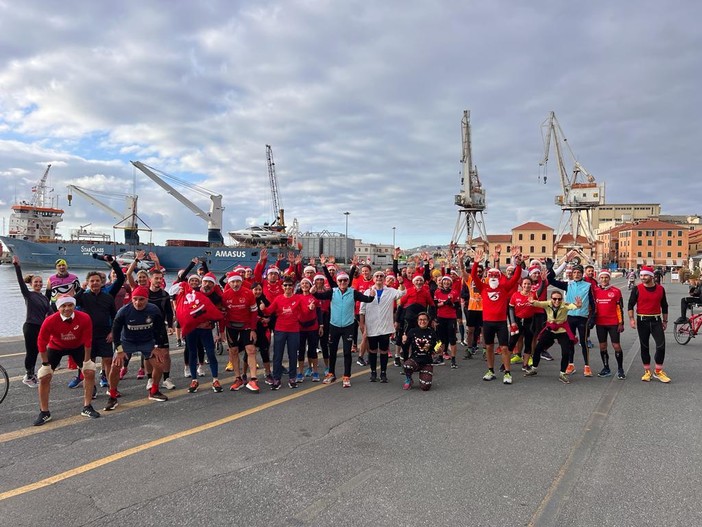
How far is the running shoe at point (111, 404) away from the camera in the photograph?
5562 mm

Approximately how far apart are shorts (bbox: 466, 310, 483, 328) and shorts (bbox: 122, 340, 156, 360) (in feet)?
20.0

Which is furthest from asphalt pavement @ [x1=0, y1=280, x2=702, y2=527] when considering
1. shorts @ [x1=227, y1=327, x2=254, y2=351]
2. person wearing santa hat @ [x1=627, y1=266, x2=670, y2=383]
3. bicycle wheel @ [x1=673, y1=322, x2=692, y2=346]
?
bicycle wheel @ [x1=673, y1=322, x2=692, y2=346]

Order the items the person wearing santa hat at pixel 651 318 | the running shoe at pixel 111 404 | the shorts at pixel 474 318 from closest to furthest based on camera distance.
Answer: the running shoe at pixel 111 404
the person wearing santa hat at pixel 651 318
the shorts at pixel 474 318

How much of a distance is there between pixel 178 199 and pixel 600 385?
79274 millimetres

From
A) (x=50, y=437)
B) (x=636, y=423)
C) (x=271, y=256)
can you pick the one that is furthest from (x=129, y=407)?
(x=271, y=256)

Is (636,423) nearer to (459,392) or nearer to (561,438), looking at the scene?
(561,438)

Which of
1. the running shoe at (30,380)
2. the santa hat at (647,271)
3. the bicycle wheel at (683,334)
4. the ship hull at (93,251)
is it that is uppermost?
the ship hull at (93,251)

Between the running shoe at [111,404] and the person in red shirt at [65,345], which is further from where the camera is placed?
the running shoe at [111,404]

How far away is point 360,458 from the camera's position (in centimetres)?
416

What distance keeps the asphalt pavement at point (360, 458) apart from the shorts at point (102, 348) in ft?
2.17

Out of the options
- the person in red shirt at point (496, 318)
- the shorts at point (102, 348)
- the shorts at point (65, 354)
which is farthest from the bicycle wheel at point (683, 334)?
the shorts at point (65, 354)

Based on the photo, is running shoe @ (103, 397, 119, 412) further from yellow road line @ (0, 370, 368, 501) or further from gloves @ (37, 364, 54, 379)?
gloves @ (37, 364, 54, 379)

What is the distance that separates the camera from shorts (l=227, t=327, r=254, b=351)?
21.9ft

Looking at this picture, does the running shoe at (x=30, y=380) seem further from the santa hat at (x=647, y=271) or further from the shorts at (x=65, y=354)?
the santa hat at (x=647, y=271)
